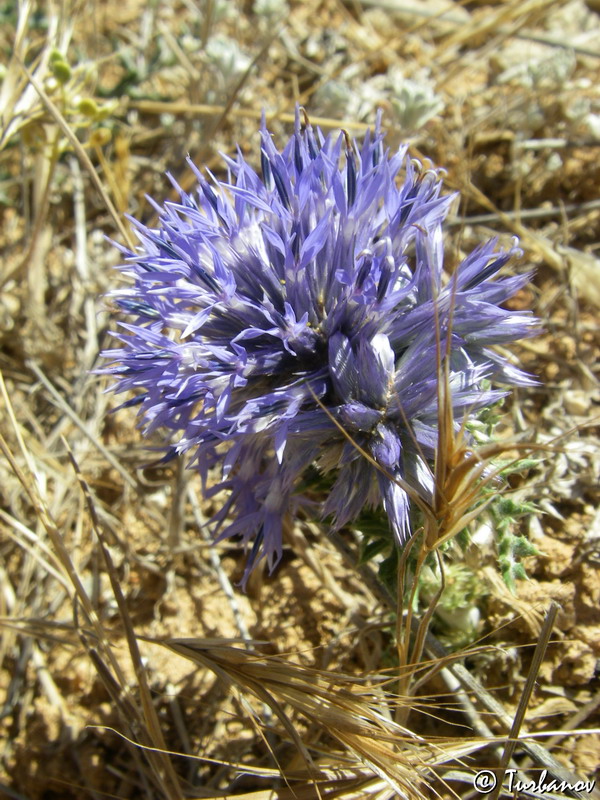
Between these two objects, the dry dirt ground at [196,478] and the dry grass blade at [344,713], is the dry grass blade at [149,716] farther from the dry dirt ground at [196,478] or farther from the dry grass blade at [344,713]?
the dry grass blade at [344,713]

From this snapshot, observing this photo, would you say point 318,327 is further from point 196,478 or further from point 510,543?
point 196,478

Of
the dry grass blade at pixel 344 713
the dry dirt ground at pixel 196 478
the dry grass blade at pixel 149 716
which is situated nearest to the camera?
the dry grass blade at pixel 344 713

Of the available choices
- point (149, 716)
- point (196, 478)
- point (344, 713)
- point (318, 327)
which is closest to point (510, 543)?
point (344, 713)

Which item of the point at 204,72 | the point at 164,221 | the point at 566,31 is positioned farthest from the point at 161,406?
the point at 566,31

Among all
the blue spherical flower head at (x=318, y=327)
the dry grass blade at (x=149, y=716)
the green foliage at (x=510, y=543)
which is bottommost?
the dry grass blade at (x=149, y=716)

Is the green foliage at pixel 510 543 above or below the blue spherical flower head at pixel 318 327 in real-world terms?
below

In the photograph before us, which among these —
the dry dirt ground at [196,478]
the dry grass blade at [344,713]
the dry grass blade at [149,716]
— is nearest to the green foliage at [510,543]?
the dry dirt ground at [196,478]

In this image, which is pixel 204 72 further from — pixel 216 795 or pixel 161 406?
pixel 216 795
